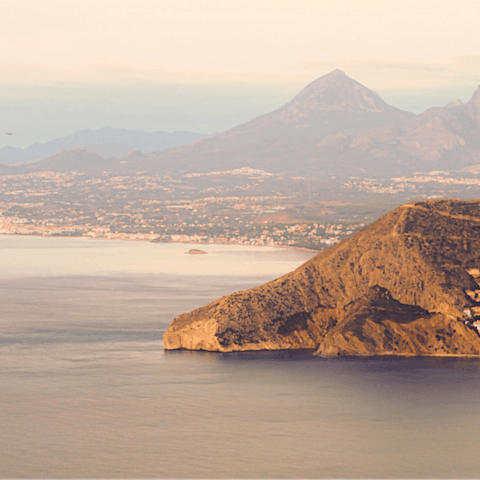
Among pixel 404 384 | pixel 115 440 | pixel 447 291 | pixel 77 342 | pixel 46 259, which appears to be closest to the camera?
pixel 115 440

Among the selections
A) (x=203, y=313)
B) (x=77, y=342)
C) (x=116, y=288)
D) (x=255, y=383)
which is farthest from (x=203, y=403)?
(x=116, y=288)

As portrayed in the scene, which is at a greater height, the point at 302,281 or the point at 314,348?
the point at 302,281

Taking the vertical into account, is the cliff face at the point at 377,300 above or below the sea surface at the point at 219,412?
above

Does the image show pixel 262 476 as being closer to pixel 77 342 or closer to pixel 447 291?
pixel 447 291

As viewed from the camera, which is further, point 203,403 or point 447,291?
point 447,291

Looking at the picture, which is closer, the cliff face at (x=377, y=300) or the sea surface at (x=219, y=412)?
the sea surface at (x=219, y=412)
